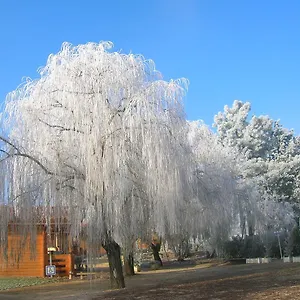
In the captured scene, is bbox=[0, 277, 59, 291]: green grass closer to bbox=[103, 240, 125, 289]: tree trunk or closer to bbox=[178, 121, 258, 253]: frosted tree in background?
bbox=[103, 240, 125, 289]: tree trunk

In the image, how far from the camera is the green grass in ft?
63.6

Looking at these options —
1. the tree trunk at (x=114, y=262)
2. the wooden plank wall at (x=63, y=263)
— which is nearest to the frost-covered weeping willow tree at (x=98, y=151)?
the tree trunk at (x=114, y=262)

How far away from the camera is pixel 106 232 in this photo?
12.7 meters

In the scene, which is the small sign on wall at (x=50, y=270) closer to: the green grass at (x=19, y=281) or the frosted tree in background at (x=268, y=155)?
the green grass at (x=19, y=281)

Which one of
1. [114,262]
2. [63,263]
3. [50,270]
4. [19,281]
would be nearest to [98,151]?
[114,262]

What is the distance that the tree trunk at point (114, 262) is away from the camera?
555 inches

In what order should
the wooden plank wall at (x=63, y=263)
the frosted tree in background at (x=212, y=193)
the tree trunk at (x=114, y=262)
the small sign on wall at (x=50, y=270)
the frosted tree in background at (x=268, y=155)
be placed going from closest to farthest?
the tree trunk at (x=114, y=262), the frosted tree in background at (x=212, y=193), the small sign on wall at (x=50, y=270), the wooden plank wall at (x=63, y=263), the frosted tree in background at (x=268, y=155)

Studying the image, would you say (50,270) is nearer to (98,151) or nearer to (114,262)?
(114,262)

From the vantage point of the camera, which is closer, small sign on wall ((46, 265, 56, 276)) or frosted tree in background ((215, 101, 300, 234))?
small sign on wall ((46, 265, 56, 276))

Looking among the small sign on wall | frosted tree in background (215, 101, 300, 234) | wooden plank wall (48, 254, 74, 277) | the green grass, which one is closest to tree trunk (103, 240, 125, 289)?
the green grass

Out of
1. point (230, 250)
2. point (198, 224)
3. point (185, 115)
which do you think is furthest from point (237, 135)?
point (185, 115)

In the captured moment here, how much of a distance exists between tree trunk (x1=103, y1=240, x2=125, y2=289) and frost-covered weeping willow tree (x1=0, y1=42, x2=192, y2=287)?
1242mm

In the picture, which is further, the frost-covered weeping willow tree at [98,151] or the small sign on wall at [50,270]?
the small sign on wall at [50,270]

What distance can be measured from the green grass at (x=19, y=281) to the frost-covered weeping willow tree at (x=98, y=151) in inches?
298
